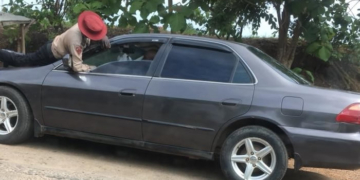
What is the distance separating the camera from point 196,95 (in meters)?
5.28

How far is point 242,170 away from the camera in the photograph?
518 cm

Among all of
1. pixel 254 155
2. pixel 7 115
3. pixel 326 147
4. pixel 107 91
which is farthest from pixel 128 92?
pixel 326 147

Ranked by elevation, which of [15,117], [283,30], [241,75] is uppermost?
[283,30]

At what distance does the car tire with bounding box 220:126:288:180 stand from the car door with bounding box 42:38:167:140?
1.03 meters

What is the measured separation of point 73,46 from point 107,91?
2.55ft

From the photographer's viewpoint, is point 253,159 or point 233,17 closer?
point 253,159

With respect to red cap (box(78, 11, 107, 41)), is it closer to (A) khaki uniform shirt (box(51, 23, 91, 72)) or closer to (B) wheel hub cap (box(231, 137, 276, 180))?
(A) khaki uniform shirt (box(51, 23, 91, 72))

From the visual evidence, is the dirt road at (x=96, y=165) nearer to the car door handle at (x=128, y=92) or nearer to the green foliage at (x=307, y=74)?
the car door handle at (x=128, y=92)

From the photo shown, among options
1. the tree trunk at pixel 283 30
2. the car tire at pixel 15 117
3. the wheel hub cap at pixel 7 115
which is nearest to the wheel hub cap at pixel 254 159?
the car tire at pixel 15 117

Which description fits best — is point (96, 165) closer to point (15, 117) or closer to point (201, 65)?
point (15, 117)

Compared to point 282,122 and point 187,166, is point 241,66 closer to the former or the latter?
point 282,122

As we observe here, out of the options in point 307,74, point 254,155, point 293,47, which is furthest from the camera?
point 307,74

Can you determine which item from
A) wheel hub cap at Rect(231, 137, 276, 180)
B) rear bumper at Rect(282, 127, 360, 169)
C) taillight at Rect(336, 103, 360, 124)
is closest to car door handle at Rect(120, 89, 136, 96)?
wheel hub cap at Rect(231, 137, 276, 180)

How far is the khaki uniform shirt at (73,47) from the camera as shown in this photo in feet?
19.3
